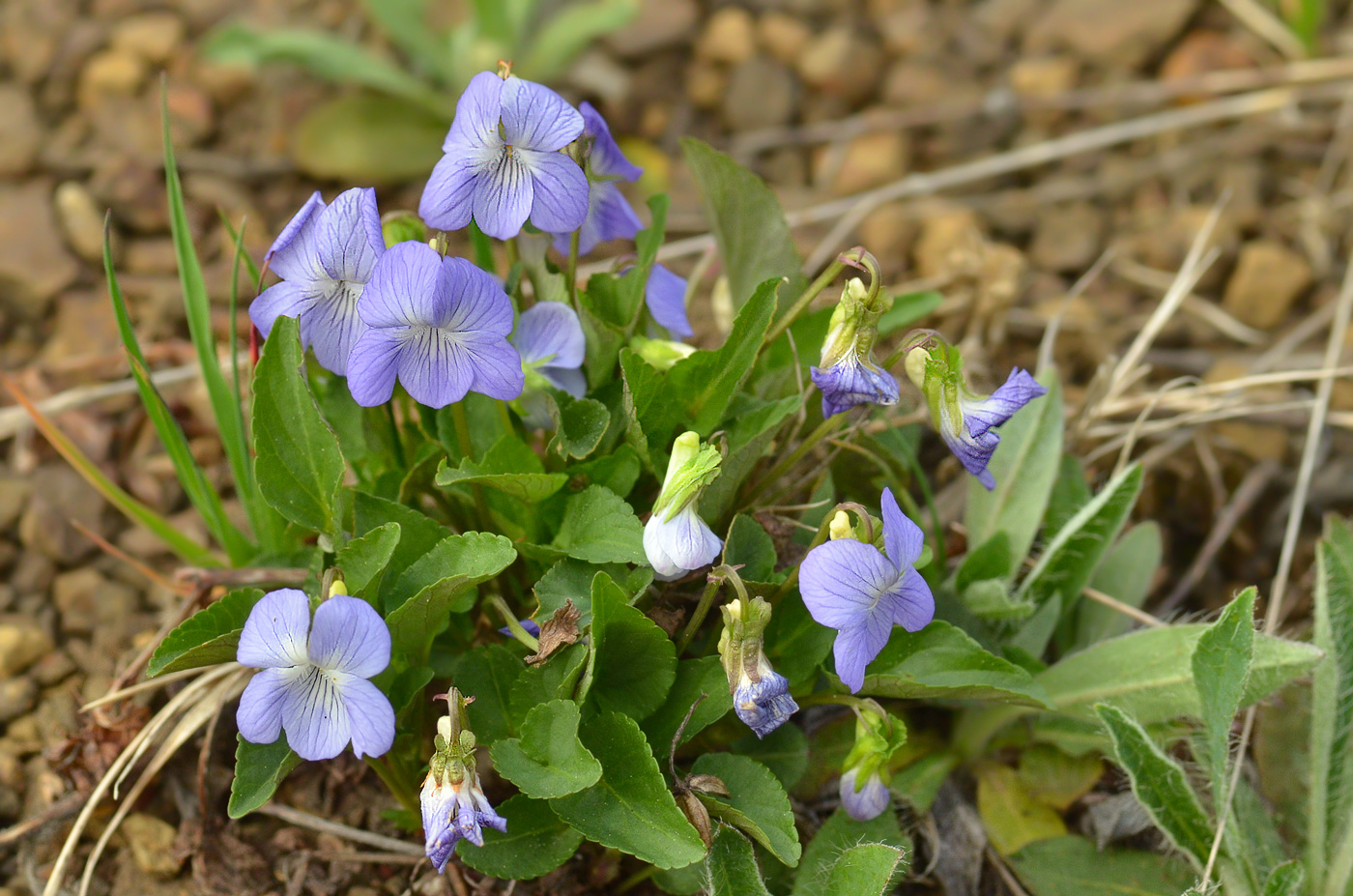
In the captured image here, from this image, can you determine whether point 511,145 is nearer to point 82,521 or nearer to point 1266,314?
point 82,521

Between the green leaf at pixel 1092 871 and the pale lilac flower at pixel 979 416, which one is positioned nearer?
the pale lilac flower at pixel 979 416

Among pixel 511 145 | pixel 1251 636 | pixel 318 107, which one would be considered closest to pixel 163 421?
pixel 511 145

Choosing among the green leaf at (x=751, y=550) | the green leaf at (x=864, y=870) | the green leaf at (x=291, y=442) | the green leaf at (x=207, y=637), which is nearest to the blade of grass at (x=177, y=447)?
the green leaf at (x=291, y=442)

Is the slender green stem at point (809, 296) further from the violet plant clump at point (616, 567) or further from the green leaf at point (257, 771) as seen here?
the green leaf at point (257, 771)

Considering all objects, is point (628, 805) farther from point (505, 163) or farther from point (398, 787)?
point (505, 163)

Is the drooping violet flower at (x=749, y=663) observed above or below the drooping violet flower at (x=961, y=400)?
below

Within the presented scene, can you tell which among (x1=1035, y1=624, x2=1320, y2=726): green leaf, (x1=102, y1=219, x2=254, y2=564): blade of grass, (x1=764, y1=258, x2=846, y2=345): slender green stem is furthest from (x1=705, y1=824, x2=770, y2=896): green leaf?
(x1=102, y1=219, x2=254, y2=564): blade of grass

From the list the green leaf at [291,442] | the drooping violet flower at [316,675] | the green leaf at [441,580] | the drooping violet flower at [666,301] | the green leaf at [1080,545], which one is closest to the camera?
the drooping violet flower at [316,675]

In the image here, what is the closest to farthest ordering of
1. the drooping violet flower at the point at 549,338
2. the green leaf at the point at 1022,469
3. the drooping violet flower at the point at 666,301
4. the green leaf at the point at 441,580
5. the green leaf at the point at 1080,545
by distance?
1. the green leaf at the point at 441,580
2. the drooping violet flower at the point at 549,338
3. the drooping violet flower at the point at 666,301
4. the green leaf at the point at 1080,545
5. the green leaf at the point at 1022,469
